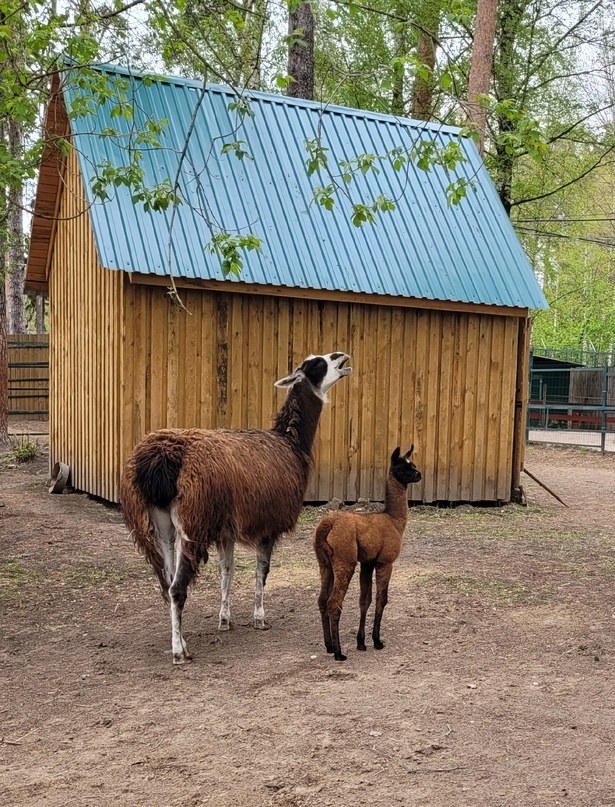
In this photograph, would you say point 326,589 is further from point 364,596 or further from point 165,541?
point 165,541

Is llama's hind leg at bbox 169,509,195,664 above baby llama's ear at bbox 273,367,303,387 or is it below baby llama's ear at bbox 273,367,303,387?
below

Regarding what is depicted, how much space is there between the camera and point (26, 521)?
368 inches

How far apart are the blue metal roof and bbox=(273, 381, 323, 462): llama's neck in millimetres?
3505

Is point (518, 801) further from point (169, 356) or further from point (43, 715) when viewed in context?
point (169, 356)

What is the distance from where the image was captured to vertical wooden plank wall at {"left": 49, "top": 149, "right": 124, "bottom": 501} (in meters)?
9.73

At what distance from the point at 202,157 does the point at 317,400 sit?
5.23 metres

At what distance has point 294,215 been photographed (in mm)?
10672

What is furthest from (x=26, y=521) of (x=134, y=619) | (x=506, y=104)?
(x=506, y=104)

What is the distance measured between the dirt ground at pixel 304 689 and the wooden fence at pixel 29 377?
16.8m

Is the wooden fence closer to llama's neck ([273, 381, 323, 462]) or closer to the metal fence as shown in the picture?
the metal fence

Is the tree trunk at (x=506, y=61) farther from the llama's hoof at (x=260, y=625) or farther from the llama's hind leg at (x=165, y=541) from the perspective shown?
the llama's hind leg at (x=165, y=541)

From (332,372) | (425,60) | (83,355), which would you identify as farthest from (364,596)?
(425,60)

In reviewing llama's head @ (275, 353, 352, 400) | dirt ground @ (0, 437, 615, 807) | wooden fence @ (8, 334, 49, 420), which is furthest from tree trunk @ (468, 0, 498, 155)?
wooden fence @ (8, 334, 49, 420)

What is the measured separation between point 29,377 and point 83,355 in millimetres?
14662
